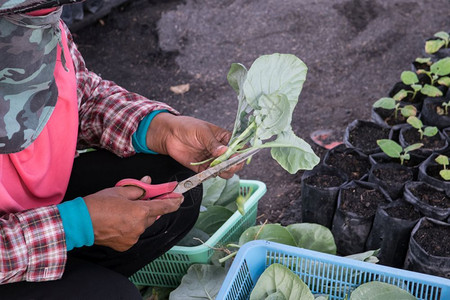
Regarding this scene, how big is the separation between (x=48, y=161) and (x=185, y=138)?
34 cm

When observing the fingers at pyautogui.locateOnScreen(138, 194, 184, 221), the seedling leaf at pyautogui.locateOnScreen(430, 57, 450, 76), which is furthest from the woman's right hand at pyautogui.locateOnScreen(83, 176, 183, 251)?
the seedling leaf at pyautogui.locateOnScreen(430, 57, 450, 76)

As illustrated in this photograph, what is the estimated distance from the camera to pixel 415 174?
1982mm

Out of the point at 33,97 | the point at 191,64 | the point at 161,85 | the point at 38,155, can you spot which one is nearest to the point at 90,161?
the point at 38,155

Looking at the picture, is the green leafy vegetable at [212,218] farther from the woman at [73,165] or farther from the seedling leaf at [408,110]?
the seedling leaf at [408,110]

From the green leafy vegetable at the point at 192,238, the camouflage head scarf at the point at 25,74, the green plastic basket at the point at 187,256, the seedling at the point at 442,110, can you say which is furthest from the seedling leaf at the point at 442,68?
the camouflage head scarf at the point at 25,74

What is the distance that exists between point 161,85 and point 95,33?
2.75 feet

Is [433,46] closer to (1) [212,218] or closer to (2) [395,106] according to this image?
(2) [395,106]

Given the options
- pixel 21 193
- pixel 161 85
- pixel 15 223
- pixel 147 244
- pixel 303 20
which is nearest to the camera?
pixel 15 223

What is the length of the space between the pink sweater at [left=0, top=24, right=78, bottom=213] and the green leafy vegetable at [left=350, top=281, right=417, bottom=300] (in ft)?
2.53

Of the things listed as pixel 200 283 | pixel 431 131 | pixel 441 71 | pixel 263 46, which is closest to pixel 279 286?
pixel 200 283

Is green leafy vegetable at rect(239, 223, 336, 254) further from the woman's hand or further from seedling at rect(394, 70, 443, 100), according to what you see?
seedling at rect(394, 70, 443, 100)

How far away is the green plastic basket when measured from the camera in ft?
5.03

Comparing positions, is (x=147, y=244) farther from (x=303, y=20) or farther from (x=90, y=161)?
(x=303, y=20)

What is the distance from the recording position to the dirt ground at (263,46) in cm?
292
